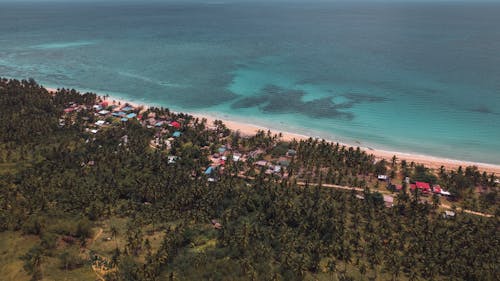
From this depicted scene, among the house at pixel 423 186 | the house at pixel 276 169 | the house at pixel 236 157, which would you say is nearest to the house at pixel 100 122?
the house at pixel 236 157

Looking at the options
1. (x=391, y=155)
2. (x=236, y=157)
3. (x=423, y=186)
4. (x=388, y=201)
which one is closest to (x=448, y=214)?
(x=423, y=186)

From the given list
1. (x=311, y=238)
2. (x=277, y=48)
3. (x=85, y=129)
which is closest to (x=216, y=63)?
(x=277, y=48)

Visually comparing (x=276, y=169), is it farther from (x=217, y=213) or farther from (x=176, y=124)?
(x=176, y=124)

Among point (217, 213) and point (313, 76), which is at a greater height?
point (313, 76)

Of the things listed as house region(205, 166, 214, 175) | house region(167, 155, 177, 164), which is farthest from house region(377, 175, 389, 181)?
house region(167, 155, 177, 164)

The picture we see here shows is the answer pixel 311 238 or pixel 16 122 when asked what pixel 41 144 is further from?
pixel 311 238

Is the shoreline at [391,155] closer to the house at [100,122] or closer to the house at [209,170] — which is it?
the house at [209,170]
